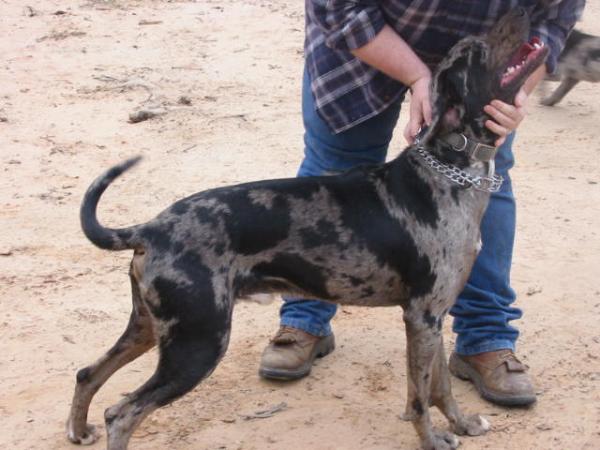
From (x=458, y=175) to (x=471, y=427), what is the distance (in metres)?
1.12

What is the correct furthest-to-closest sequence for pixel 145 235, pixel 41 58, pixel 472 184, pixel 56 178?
1. pixel 41 58
2. pixel 56 178
3. pixel 472 184
4. pixel 145 235

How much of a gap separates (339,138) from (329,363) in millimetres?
1145

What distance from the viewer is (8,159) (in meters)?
7.20

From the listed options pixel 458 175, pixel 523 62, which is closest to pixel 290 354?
pixel 458 175

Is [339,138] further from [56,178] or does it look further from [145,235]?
[56,178]

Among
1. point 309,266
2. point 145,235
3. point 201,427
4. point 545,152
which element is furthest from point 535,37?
point 545,152

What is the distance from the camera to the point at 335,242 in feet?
12.1

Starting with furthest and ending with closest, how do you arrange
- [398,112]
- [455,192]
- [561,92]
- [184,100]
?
[561,92]
[184,100]
[398,112]
[455,192]

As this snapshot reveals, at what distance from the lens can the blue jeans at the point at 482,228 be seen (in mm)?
4297

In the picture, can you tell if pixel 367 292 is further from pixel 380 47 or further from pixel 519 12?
pixel 519 12

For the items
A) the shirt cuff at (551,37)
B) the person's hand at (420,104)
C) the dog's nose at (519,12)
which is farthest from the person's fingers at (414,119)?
the shirt cuff at (551,37)

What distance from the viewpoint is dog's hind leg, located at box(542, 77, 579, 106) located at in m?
9.23

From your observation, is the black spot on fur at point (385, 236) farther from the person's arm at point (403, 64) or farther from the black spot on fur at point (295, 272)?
the person's arm at point (403, 64)

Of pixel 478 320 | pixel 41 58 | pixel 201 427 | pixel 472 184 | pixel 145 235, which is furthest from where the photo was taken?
pixel 41 58
